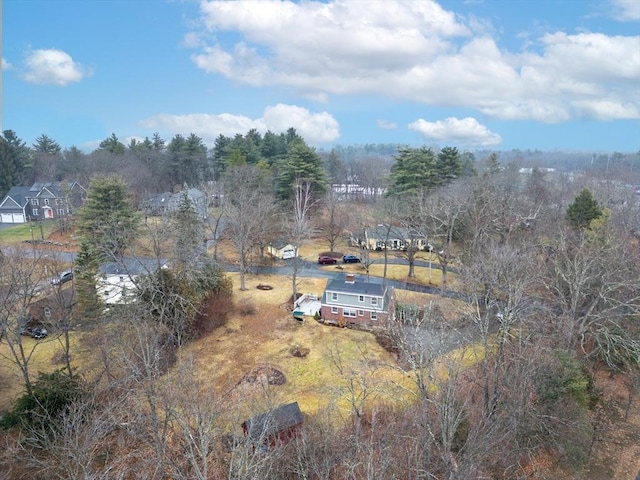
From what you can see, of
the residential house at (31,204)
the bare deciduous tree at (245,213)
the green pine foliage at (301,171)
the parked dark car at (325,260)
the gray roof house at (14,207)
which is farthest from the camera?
the gray roof house at (14,207)

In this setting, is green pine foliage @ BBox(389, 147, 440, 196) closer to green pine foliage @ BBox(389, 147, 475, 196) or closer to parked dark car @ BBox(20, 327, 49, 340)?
green pine foliage @ BBox(389, 147, 475, 196)

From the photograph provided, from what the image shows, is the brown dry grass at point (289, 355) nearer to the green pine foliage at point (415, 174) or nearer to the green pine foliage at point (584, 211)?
the green pine foliage at point (584, 211)

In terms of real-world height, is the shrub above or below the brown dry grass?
above

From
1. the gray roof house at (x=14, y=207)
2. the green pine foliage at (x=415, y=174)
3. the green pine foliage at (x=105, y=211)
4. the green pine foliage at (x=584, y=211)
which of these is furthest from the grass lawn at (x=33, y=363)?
the gray roof house at (x=14, y=207)

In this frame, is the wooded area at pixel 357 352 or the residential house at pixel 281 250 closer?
the wooded area at pixel 357 352

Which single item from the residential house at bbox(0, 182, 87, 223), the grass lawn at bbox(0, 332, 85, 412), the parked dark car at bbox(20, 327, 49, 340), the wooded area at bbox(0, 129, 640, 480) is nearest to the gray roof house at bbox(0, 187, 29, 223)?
the residential house at bbox(0, 182, 87, 223)

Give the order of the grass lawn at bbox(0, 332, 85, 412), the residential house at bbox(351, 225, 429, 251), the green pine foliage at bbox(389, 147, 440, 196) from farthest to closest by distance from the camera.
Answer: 1. the green pine foliage at bbox(389, 147, 440, 196)
2. the residential house at bbox(351, 225, 429, 251)
3. the grass lawn at bbox(0, 332, 85, 412)

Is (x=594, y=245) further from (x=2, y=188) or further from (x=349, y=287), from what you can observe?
(x=2, y=188)

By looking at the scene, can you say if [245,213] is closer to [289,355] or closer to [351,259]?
[351,259]

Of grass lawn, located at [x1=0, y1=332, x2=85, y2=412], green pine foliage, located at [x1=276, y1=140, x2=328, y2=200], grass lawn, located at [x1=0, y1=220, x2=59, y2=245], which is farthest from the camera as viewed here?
green pine foliage, located at [x1=276, y1=140, x2=328, y2=200]
